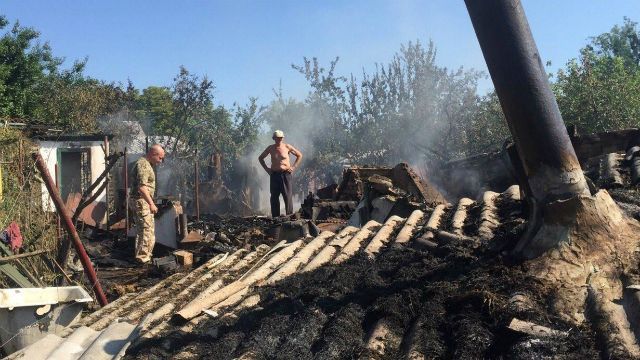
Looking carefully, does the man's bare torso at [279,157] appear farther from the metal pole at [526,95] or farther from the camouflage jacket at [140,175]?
the metal pole at [526,95]

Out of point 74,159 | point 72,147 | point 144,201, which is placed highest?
point 72,147

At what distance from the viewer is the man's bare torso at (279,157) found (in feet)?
43.4

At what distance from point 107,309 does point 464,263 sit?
2859mm

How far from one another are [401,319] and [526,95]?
148 centimetres

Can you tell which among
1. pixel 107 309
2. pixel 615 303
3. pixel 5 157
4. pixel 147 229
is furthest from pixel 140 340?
pixel 5 157

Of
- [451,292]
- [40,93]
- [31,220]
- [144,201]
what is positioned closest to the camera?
[451,292]

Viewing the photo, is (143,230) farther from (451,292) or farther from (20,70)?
(20,70)

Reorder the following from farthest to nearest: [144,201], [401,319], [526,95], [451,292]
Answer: [144,201] → [526,95] → [451,292] → [401,319]

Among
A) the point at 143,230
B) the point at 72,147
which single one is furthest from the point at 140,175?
the point at 72,147

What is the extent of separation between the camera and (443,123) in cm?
2475

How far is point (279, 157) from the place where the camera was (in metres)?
13.2

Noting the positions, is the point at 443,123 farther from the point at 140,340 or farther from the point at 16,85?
the point at 140,340

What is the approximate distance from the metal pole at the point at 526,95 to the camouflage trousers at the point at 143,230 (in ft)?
23.3

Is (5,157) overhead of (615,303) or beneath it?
overhead
